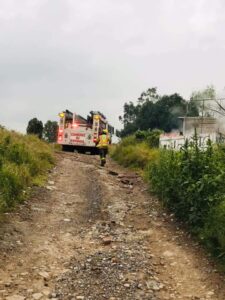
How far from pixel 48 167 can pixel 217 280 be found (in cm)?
913

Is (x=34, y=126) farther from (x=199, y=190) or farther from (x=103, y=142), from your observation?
(x=199, y=190)

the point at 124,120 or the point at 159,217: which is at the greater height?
the point at 124,120

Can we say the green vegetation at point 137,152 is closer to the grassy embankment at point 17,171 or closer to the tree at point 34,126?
the grassy embankment at point 17,171

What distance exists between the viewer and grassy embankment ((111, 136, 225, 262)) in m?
6.88

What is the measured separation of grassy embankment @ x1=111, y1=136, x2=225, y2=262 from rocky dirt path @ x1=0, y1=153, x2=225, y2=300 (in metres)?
0.28

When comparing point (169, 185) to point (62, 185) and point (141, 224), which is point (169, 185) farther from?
point (62, 185)

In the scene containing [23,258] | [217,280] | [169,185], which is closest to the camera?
[217,280]

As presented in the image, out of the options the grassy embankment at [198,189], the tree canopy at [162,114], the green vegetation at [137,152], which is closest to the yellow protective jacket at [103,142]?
the green vegetation at [137,152]

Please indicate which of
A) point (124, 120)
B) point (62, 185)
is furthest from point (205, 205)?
point (124, 120)

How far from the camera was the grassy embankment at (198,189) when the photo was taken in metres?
6.88

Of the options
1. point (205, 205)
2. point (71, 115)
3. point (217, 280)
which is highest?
point (71, 115)

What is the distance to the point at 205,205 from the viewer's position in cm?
756

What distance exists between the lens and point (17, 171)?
1059 cm

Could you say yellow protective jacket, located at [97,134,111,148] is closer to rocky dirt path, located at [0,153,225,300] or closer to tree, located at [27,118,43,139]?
rocky dirt path, located at [0,153,225,300]
